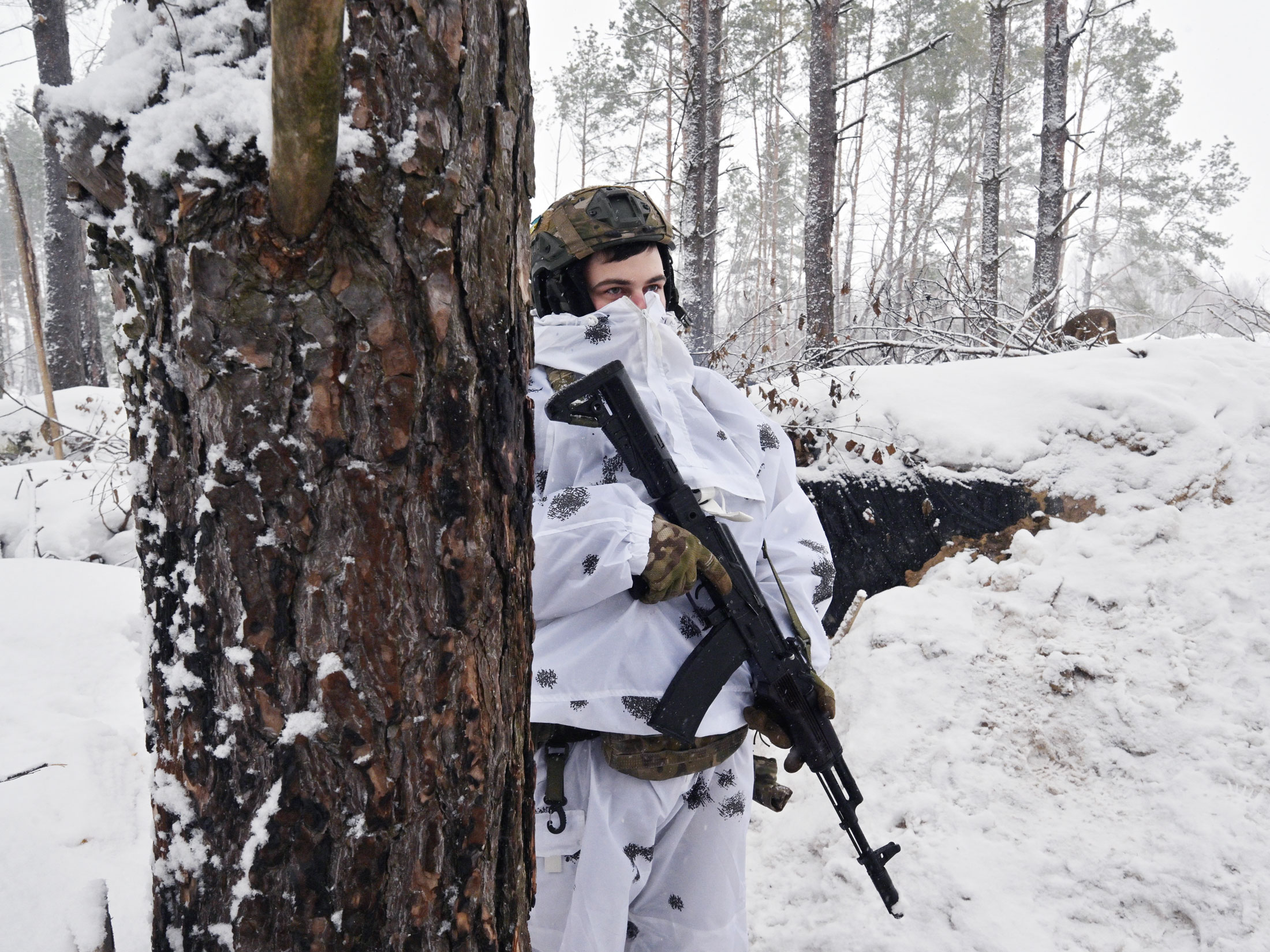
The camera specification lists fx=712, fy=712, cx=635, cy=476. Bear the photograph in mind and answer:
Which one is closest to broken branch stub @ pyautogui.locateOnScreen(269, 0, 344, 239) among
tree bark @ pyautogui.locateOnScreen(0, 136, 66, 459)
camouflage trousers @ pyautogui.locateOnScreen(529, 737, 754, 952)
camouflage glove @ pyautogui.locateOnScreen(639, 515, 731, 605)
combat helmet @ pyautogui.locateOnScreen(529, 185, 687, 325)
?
camouflage glove @ pyautogui.locateOnScreen(639, 515, 731, 605)

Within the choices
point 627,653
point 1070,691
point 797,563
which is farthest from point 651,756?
point 1070,691

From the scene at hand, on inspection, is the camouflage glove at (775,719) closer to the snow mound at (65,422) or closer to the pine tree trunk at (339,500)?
the pine tree trunk at (339,500)

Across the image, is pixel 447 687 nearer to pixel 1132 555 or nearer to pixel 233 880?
pixel 233 880

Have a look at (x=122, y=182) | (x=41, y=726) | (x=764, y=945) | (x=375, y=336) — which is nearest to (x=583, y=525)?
(x=375, y=336)

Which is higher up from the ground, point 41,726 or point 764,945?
point 41,726

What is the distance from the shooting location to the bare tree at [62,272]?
7.38 metres

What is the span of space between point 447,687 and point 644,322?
1.08m

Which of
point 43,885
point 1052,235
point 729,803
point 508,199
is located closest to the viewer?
point 508,199

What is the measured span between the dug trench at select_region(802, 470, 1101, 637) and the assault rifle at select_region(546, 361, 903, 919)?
183 centimetres

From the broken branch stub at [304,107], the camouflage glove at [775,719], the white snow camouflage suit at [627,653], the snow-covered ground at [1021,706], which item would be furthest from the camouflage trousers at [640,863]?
the broken branch stub at [304,107]

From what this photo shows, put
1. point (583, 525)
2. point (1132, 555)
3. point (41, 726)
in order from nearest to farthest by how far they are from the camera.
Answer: point (583, 525)
point (41, 726)
point (1132, 555)

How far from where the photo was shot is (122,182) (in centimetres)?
Answer: 72

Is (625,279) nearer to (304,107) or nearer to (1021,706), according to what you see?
(304,107)

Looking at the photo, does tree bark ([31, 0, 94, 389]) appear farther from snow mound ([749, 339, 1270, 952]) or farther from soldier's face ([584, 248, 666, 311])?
snow mound ([749, 339, 1270, 952])
